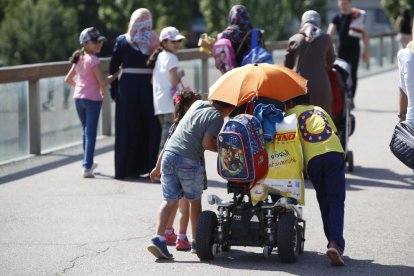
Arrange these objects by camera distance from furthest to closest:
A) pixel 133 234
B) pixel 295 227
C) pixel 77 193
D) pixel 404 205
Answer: pixel 77 193 < pixel 404 205 < pixel 133 234 < pixel 295 227

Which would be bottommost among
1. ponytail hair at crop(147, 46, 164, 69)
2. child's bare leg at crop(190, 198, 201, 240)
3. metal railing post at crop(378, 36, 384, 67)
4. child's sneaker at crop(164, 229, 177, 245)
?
metal railing post at crop(378, 36, 384, 67)

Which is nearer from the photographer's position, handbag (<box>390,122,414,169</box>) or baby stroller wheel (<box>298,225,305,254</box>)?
handbag (<box>390,122,414,169</box>)

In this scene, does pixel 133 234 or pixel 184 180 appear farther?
pixel 133 234

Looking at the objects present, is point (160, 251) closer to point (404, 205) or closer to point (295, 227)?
point (295, 227)

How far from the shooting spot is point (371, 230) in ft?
31.6

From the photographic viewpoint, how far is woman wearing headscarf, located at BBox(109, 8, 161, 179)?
12359 mm

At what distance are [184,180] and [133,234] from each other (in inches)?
48.4

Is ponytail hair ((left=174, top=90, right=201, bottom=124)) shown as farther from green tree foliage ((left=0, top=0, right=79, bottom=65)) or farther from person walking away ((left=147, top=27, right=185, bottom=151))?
green tree foliage ((left=0, top=0, right=79, bottom=65))

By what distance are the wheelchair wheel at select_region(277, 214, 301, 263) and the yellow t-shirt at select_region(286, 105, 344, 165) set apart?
0.42m

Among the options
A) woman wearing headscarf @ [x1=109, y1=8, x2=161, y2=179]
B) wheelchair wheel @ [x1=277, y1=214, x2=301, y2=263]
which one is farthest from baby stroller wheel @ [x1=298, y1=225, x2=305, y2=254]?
woman wearing headscarf @ [x1=109, y1=8, x2=161, y2=179]

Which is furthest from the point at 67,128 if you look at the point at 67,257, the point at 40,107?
the point at 67,257

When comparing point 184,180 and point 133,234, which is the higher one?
point 184,180

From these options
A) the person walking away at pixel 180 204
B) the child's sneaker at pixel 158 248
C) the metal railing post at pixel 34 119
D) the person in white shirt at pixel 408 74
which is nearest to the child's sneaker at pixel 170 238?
the person walking away at pixel 180 204

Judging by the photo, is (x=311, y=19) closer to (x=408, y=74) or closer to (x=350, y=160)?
(x=350, y=160)
